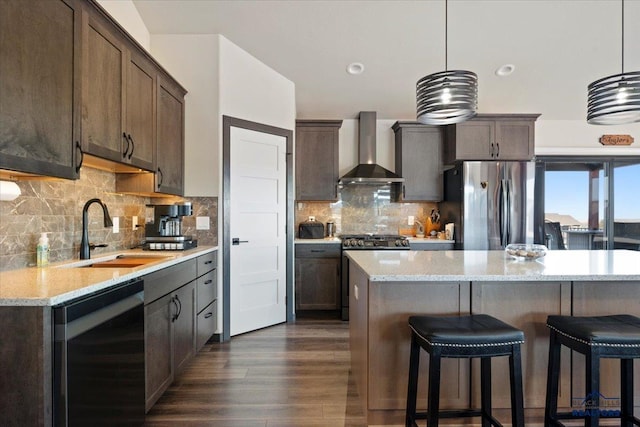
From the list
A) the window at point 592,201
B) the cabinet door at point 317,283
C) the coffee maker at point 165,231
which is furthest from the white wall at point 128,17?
the window at point 592,201

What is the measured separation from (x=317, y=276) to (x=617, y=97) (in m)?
3.13

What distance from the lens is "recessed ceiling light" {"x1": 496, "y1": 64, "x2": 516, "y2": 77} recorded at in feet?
12.8

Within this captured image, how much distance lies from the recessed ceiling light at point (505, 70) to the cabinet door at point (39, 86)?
4033mm

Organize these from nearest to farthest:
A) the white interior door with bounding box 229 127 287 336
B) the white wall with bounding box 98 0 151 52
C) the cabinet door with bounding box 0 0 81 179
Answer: the cabinet door with bounding box 0 0 81 179 → the white wall with bounding box 98 0 151 52 → the white interior door with bounding box 229 127 287 336

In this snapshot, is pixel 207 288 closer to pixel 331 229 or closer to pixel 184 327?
pixel 184 327

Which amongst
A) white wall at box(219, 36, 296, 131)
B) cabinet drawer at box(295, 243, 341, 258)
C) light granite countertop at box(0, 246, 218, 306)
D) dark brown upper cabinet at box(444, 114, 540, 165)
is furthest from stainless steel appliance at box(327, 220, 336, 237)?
light granite countertop at box(0, 246, 218, 306)

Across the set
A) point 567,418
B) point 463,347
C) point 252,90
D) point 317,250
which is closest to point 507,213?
point 317,250

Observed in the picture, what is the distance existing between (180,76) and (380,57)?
2120mm

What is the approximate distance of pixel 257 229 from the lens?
144 inches

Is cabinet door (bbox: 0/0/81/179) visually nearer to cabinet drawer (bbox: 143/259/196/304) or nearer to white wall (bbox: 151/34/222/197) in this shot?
cabinet drawer (bbox: 143/259/196/304)

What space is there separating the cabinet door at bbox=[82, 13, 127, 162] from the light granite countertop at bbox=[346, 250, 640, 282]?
5.67 ft

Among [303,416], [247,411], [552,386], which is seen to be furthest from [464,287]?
[247,411]

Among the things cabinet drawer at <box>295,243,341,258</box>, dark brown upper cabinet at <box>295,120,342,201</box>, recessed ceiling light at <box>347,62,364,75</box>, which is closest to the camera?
recessed ceiling light at <box>347,62,364,75</box>

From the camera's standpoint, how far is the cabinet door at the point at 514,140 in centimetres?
429
